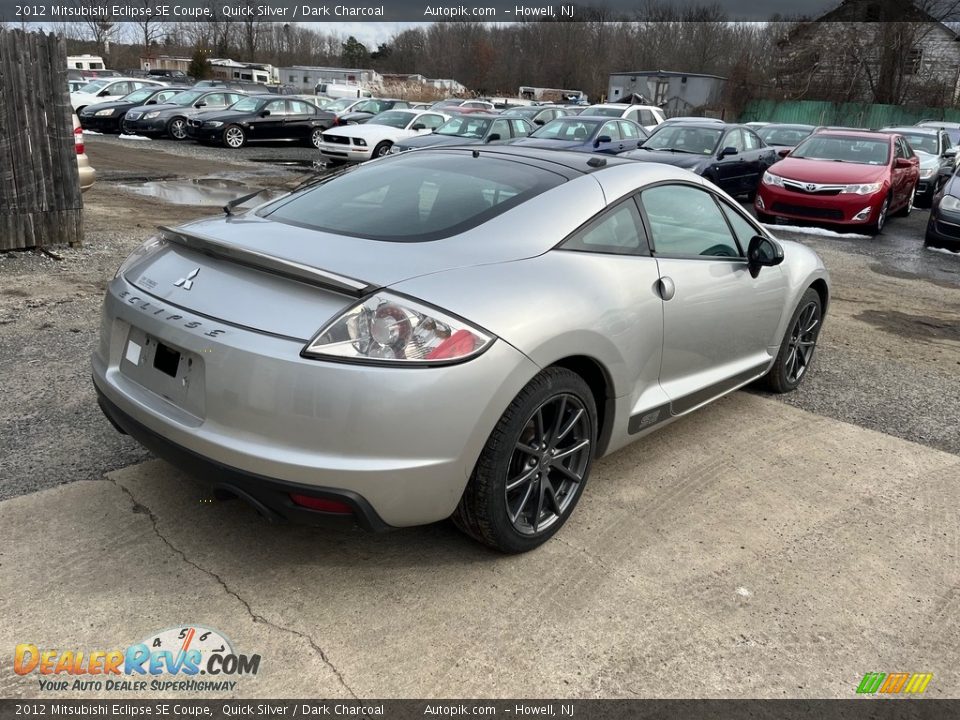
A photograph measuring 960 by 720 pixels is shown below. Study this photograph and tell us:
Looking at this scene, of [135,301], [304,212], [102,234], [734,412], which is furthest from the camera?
[102,234]

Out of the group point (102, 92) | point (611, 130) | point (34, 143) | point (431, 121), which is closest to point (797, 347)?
point (34, 143)

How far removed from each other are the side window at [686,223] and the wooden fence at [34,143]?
5961mm

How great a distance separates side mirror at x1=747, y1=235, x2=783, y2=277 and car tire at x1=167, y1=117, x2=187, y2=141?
2190cm

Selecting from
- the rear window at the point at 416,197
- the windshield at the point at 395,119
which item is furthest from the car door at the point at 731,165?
the rear window at the point at 416,197

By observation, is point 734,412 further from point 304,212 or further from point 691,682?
point 304,212

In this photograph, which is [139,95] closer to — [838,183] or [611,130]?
[611,130]

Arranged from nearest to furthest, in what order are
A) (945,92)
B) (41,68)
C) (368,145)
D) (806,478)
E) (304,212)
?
(304,212) → (806,478) → (41,68) → (368,145) → (945,92)

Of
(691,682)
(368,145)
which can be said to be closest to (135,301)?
(691,682)

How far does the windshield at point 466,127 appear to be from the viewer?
16.7 metres

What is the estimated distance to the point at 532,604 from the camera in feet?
9.24

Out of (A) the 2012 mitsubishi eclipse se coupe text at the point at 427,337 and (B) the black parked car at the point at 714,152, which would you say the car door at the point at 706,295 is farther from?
(B) the black parked car at the point at 714,152

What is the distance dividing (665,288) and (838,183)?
32.1 ft

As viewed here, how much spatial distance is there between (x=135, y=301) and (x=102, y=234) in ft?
22.1

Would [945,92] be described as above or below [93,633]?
above
